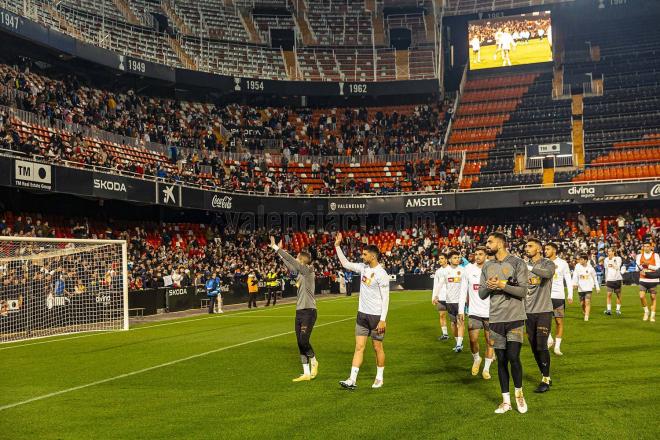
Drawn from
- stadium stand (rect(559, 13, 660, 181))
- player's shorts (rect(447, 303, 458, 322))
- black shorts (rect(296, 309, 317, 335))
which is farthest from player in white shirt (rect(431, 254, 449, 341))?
stadium stand (rect(559, 13, 660, 181))

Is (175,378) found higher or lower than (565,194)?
lower

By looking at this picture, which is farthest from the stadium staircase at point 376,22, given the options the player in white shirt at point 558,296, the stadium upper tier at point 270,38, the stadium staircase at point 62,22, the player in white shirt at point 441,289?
the player in white shirt at point 558,296

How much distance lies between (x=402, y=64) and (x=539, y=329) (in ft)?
171

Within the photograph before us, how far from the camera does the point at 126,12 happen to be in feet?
167

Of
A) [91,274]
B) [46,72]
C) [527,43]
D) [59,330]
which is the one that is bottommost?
[59,330]

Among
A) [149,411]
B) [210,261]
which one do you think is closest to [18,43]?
[210,261]

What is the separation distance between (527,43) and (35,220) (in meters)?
43.4

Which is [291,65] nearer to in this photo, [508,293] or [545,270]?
[545,270]

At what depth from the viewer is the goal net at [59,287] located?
21375mm

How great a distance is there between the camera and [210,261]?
42.2 meters

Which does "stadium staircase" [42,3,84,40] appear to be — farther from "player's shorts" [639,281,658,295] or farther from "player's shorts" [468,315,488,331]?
"player's shorts" [468,315,488,331]

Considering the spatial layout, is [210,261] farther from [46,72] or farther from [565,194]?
[565,194]

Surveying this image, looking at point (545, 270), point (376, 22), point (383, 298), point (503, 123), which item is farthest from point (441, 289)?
point (376, 22)

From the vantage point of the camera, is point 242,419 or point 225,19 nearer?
point 242,419
